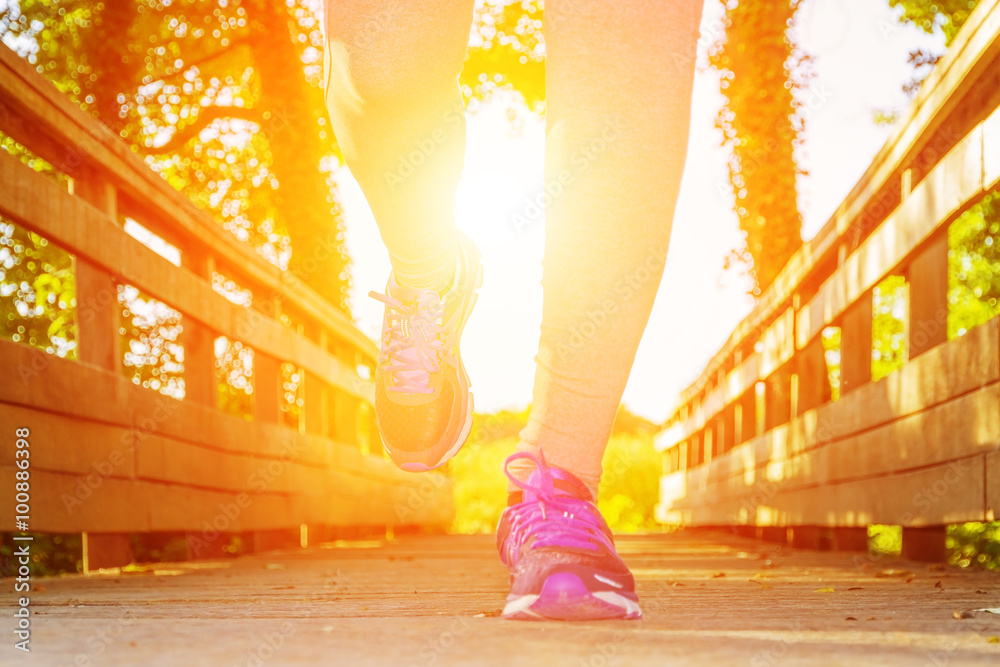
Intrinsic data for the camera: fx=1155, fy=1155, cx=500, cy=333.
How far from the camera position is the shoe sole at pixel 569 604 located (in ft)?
4.69

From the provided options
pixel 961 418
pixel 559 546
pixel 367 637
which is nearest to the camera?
pixel 367 637

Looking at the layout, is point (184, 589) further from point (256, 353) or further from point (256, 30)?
point (256, 30)

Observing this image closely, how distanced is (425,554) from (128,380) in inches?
56.0

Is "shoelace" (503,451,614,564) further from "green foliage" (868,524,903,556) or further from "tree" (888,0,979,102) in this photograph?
"green foliage" (868,524,903,556)

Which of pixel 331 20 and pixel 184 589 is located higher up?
pixel 331 20

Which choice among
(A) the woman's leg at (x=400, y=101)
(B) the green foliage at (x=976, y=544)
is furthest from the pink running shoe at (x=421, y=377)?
(B) the green foliage at (x=976, y=544)

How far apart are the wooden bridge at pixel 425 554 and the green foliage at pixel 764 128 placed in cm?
339

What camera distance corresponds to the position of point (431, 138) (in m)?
1.80

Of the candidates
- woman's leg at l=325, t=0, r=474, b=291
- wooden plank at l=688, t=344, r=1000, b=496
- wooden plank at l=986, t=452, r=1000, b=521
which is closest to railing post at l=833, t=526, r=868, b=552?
wooden plank at l=688, t=344, r=1000, b=496

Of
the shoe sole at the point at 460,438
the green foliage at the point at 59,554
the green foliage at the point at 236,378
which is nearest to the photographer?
the shoe sole at the point at 460,438

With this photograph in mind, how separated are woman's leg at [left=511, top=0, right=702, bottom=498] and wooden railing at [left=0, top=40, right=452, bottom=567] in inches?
47.6

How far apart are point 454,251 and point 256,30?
29.2ft

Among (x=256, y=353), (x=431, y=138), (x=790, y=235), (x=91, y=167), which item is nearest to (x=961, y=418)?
(x=431, y=138)

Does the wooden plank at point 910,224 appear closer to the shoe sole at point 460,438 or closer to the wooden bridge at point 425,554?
the wooden bridge at point 425,554
